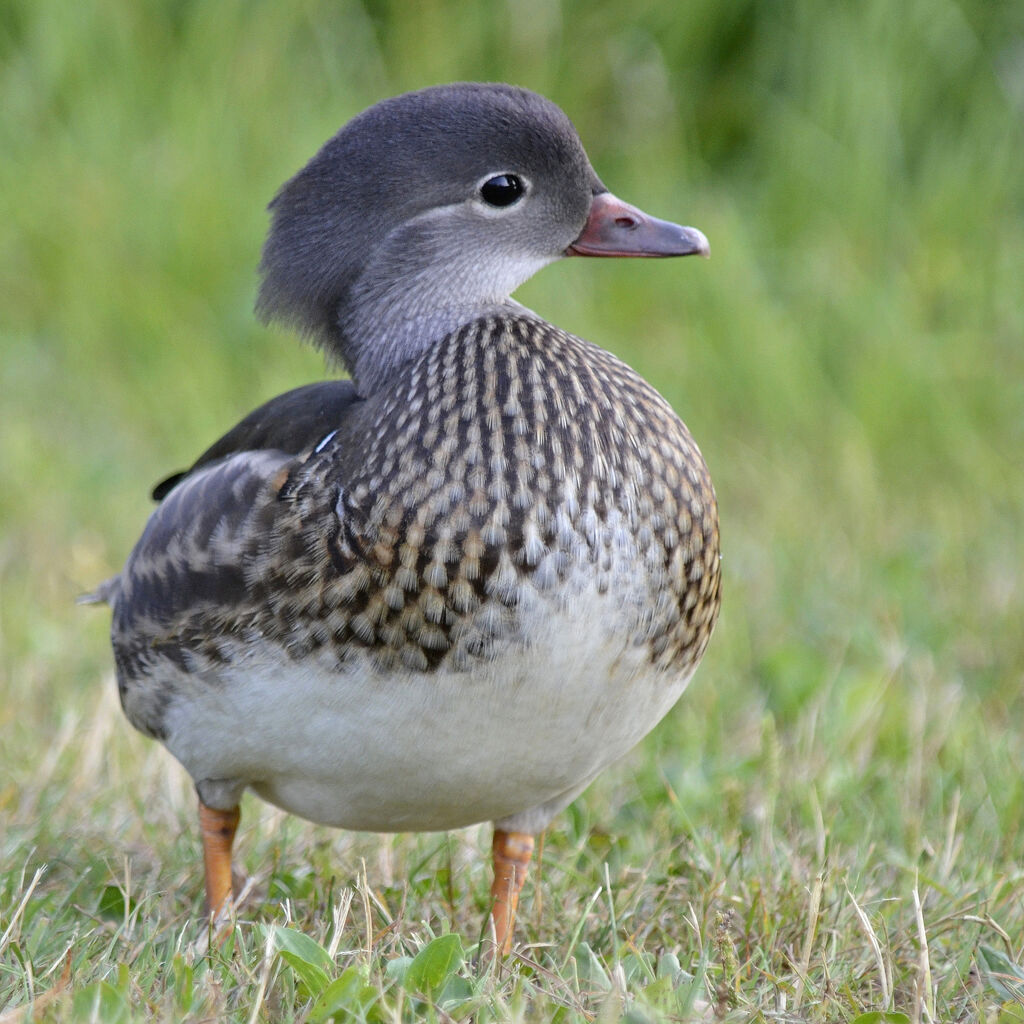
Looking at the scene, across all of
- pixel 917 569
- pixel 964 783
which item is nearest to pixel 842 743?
pixel 964 783

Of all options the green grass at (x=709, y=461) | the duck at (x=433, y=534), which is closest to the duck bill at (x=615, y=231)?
the duck at (x=433, y=534)

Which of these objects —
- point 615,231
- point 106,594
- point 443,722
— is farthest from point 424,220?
point 106,594

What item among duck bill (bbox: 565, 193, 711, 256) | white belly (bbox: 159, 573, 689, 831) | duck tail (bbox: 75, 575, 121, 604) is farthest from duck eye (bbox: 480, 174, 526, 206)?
duck tail (bbox: 75, 575, 121, 604)

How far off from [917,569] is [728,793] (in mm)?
1370

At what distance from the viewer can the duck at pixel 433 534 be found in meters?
2.15

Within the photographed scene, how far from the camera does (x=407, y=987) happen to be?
1963 mm

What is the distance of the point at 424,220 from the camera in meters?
2.44

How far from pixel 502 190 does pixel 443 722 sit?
2.74 ft

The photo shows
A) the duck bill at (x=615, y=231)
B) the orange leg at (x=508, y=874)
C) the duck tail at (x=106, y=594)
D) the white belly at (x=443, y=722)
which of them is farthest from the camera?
the duck tail at (x=106, y=594)

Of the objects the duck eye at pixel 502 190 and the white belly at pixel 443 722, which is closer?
the white belly at pixel 443 722

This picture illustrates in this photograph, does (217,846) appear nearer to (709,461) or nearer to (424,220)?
(424,220)

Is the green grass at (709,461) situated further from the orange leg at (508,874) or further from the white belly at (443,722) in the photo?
the white belly at (443,722)

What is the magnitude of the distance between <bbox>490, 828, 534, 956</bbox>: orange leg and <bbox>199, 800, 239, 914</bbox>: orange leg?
16.7 inches

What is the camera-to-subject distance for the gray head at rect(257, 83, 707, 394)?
241 centimetres
